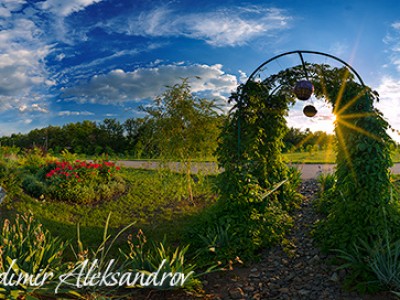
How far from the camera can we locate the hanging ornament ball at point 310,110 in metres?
5.78

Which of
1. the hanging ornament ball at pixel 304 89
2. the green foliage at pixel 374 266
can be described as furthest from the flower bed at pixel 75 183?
the green foliage at pixel 374 266

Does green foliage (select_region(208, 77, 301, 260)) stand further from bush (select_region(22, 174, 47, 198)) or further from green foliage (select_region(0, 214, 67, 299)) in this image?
bush (select_region(22, 174, 47, 198))

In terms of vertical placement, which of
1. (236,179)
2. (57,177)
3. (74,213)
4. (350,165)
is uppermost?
(350,165)

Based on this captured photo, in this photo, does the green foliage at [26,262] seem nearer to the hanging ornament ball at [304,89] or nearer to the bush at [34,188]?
the hanging ornament ball at [304,89]

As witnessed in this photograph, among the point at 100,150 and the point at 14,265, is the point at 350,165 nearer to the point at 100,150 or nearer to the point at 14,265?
the point at 14,265

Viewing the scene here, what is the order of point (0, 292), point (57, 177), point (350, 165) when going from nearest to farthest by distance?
point (0, 292)
point (350, 165)
point (57, 177)

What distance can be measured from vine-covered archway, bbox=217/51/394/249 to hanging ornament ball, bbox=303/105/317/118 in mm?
277

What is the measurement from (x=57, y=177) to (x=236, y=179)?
19.0 ft

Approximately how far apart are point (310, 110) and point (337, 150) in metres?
0.83

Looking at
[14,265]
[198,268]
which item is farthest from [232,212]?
[14,265]

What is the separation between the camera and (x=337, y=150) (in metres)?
5.64

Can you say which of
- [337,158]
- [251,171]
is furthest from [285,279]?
[337,158]

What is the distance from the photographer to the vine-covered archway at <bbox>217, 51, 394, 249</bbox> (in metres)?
4.52

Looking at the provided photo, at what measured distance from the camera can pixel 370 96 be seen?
498 cm
